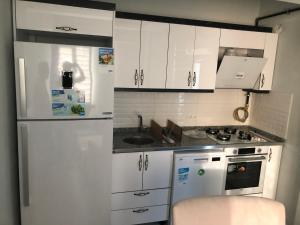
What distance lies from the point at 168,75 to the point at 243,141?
1.07 meters

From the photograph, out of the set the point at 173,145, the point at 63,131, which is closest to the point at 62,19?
the point at 63,131

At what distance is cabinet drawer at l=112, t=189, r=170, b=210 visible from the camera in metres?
2.38

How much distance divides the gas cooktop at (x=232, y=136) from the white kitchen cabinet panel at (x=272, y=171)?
0.16 metres

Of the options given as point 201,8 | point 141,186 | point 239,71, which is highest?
point 201,8

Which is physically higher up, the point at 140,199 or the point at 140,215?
the point at 140,199

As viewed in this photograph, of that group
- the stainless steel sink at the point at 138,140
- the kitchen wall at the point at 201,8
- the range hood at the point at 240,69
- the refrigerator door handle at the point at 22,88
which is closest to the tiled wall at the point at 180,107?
the stainless steel sink at the point at 138,140

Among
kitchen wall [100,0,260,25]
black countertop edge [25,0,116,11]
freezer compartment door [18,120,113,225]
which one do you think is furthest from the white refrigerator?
kitchen wall [100,0,260,25]

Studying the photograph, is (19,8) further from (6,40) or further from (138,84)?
(138,84)

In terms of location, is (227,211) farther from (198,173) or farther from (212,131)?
(212,131)

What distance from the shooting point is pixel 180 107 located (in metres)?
2.99

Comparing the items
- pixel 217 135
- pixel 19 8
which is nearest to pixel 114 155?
pixel 217 135

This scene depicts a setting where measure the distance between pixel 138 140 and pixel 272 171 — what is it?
1.51 meters

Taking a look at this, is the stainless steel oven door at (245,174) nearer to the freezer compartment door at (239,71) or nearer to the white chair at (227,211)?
the freezer compartment door at (239,71)

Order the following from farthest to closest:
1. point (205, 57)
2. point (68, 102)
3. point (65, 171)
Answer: point (205, 57) < point (65, 171) < point (68, 102)
